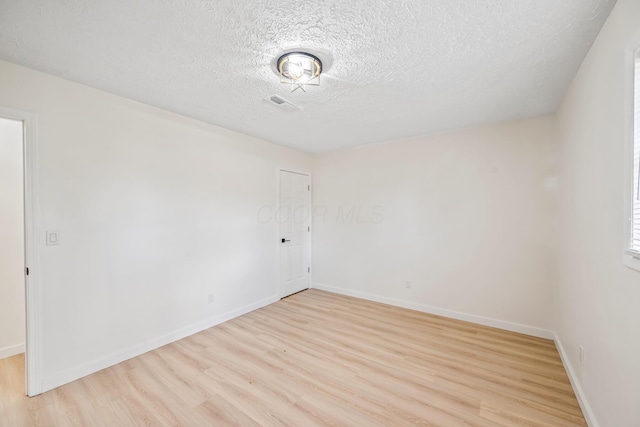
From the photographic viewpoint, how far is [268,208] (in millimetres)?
3873

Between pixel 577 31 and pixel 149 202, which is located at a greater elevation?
pixel 577 31

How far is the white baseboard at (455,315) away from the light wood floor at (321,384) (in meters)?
0.12

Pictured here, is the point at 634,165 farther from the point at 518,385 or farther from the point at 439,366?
the point at 439,366

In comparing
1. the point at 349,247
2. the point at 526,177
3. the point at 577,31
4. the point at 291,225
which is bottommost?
the point at 349,247

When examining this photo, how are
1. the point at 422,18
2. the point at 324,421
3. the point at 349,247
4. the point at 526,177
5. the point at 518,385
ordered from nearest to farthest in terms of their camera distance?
the point at 422,18 < the point at 324,421 < the point at 518,385 < the point at 526,177 < the point at 349,247

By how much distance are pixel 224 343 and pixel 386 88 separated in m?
3.02

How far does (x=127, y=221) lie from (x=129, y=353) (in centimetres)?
128

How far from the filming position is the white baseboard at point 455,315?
280 centimetres

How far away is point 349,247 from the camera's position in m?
4.25

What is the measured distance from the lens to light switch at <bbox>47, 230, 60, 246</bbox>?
6.46 ft

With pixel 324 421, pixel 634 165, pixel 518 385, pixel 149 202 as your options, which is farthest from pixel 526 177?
pixel 149 202

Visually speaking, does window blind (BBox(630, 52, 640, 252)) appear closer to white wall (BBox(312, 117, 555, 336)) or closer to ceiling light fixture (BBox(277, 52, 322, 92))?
ceiling light fixture (BBox(277, 52, 322, 92))

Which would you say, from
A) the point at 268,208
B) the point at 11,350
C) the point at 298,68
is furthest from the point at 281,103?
the point at 11,350

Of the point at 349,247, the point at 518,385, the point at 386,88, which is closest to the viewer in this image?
the point at 518,385
